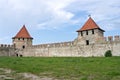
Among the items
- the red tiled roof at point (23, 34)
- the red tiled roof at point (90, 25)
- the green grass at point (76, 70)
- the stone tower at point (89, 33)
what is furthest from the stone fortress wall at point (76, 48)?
the green grass at point (76, 70)

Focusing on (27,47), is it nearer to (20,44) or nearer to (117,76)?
(20,44)

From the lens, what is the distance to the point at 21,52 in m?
49.9

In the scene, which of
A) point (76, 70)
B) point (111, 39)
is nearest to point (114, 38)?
point (111, 39)

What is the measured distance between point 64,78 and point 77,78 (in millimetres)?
558

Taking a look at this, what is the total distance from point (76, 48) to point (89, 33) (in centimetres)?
278

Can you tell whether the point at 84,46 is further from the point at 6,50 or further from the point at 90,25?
the point at 6,50

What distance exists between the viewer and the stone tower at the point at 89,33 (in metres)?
37.4

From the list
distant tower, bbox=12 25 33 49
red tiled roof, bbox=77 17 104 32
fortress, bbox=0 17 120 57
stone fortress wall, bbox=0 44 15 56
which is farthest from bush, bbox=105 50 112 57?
stone fortress wall, bbox=0 44 15 56

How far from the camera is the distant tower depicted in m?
51.0

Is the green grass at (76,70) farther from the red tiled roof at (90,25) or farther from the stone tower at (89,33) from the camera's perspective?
the red tiled roof at (90,25)

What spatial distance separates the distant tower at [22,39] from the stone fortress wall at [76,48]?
3.49 metres

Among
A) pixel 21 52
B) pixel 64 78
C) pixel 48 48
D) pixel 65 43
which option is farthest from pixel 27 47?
pixel 64 78

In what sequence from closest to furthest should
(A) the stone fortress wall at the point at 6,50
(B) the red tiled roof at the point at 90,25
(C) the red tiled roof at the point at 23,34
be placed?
(B) the red tiled roof at the point at 90,25, (A) the stone fortress wall at the point at 6,50, (C) the red tiled roof at the point at 23,34

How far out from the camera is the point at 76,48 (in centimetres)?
3853
